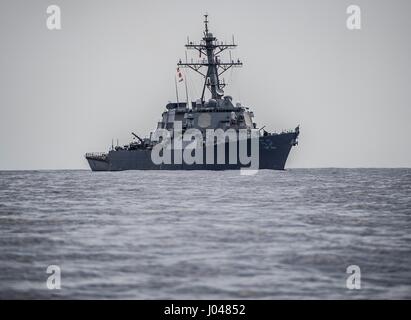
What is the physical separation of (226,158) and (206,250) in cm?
6832

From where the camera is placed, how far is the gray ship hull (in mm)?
87312

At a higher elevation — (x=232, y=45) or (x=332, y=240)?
(x=232, y=45)

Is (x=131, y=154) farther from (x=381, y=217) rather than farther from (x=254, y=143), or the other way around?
(x=381, y=217)

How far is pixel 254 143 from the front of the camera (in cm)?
8625

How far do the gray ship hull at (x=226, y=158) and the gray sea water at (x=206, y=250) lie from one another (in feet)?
168

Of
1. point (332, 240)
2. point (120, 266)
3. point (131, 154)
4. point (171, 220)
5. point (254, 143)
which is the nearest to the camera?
point (120, 266)

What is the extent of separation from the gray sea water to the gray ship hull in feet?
168

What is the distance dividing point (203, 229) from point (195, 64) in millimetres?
69724

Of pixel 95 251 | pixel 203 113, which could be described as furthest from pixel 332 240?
pixel 203 113

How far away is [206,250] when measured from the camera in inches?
810
